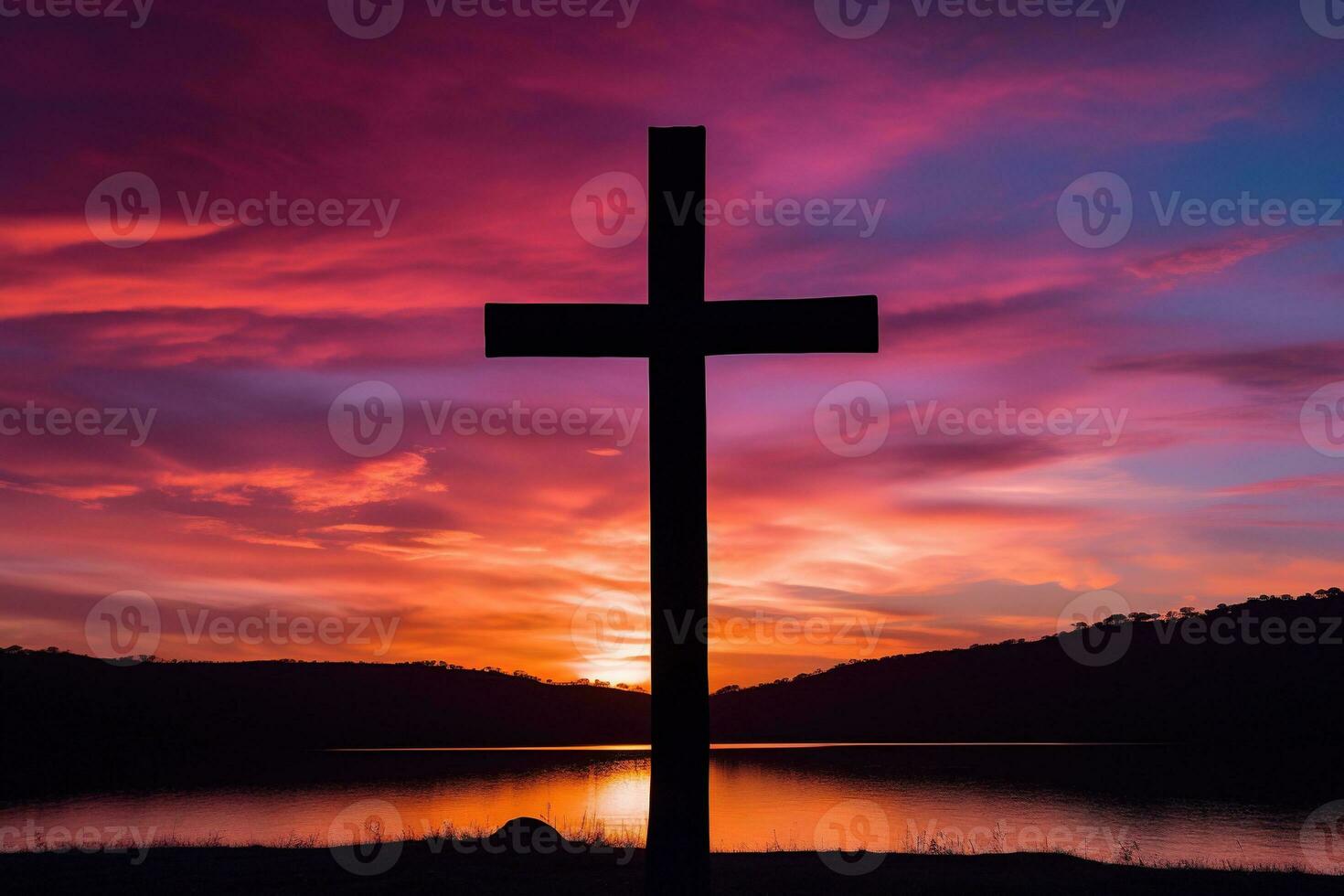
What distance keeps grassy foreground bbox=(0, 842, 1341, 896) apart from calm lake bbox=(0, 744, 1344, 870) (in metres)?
4.01

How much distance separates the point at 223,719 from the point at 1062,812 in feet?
474

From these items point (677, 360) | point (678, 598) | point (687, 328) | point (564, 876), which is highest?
point (687, 328)

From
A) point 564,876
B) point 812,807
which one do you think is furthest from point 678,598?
point 812,807

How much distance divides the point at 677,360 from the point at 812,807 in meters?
51.9

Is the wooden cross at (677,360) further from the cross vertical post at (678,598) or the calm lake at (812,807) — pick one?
the calm lake at (812,807)

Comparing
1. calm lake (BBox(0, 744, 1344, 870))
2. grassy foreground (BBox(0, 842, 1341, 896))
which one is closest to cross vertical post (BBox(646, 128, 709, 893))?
grassy foreground (BBox(0, 842, 1341, 896))

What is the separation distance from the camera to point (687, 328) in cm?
820

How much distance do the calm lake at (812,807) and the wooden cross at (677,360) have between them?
427 inches

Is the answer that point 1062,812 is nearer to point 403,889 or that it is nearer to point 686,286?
point 403,889

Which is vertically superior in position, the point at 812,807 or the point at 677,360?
the point at 677,360

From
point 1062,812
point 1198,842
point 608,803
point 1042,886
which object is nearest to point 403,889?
point 1042,886

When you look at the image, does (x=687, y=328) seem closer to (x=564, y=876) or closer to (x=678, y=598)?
(x=678, y=598)

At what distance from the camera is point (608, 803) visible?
5497 centimetres

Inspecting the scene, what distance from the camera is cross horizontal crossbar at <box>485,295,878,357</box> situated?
324 inches
